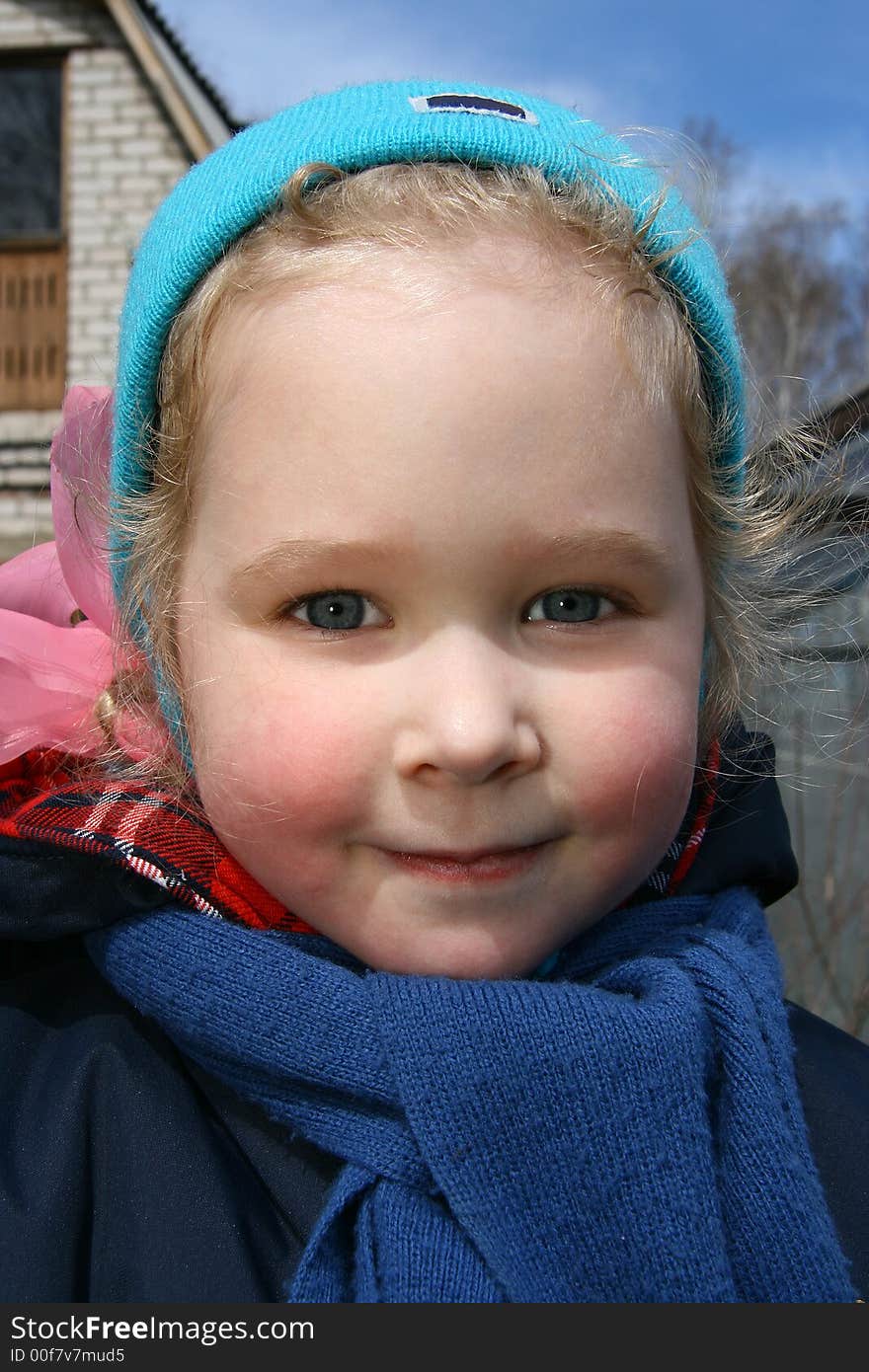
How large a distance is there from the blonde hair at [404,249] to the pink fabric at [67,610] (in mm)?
80

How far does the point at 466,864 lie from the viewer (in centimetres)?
115

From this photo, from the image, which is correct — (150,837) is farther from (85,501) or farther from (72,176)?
(72,176)

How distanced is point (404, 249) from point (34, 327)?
319 inches

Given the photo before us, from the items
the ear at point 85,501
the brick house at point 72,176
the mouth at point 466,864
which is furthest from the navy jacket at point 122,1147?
the brick house at point 72,176

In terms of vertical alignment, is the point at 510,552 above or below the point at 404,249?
below

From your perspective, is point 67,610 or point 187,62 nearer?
point 67,610

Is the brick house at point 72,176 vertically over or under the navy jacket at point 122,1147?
over

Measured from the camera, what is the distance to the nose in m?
1.06

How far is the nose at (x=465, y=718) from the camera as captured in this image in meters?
1.06

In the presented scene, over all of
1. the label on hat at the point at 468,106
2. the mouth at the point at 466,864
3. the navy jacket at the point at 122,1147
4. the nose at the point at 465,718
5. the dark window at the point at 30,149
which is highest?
the dark window at the point at 30,149

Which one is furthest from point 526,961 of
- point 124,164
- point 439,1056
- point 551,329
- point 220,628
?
point 124,164

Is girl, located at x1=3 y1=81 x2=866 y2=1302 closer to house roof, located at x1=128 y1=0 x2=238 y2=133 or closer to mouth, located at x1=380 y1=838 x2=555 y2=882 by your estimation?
mouth, located at x1=380 y1=838 x2=555 y2=882

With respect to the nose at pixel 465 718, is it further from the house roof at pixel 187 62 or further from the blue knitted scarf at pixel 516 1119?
the house roof at pixel 187 62

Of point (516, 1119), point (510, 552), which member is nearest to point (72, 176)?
point (510, 552)
